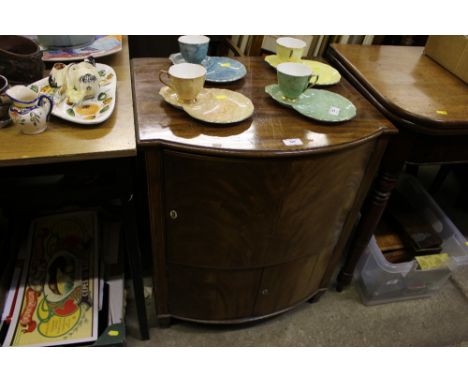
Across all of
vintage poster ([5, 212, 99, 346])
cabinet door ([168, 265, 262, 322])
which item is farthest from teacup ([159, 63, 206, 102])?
vintage poster ([5, 212, 99, 346])

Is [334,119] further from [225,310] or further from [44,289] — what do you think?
[44,289]

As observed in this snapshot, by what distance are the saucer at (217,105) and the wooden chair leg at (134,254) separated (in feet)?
0.89


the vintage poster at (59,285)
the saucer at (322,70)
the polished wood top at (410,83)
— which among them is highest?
the polished wood top at (410,83)

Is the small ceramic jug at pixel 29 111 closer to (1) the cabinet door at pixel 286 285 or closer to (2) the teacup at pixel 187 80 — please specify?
(2) the teacup at pixel 187 80

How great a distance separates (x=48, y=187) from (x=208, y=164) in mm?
404

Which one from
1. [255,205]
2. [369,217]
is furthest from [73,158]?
[369,217]

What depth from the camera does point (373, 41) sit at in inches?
58.6

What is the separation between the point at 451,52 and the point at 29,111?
1.20 metres

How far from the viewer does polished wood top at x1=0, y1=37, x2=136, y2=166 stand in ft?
2.28

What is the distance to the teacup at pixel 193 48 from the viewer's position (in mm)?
957

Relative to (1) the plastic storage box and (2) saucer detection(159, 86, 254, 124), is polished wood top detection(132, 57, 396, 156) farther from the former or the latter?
(1) the plastic storage box

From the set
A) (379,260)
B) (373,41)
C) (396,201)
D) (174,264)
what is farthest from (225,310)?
(373,41)

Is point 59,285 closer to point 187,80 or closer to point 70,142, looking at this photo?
point 70,142

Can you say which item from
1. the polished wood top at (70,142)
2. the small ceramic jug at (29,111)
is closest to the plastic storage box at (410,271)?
the polished wood top at (70,142)
